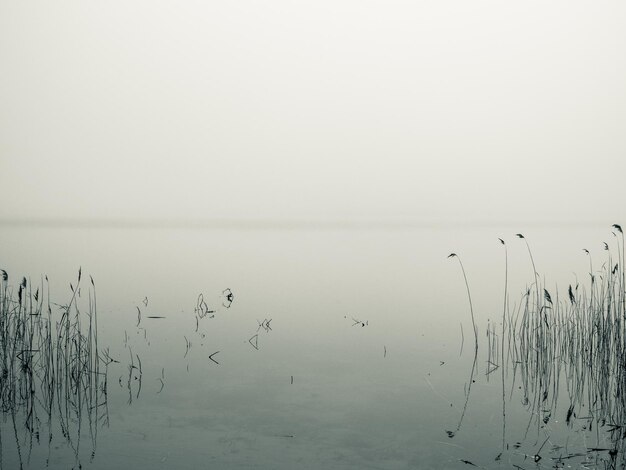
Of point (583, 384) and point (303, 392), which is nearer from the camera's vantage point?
point (583, 384)

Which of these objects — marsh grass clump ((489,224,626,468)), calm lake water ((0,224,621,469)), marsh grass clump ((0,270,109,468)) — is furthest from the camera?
marsh grass clump ((489,224,626,468))

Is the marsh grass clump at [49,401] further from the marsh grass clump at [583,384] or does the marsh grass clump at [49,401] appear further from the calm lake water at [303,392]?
the marsh grass clump at [583,384]

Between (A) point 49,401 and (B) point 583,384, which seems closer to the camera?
(A) point 49,401

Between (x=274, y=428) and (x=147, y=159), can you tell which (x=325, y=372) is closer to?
(x=274, y=428)

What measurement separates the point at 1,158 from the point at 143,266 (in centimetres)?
6636

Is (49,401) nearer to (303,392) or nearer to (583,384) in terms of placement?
(303,392)

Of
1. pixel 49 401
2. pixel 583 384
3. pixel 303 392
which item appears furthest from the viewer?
pixel 303 392

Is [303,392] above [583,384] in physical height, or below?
below

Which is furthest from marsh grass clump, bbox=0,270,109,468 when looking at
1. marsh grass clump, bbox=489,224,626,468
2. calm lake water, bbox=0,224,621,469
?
marsh grass clump, bbox=489,224,626,468

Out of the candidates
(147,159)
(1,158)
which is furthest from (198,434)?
(147,159)

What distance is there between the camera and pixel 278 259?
23.6m

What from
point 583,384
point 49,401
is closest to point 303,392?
point 49,401

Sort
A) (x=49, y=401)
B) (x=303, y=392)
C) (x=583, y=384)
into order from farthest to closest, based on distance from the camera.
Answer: (x=303, y=392)
(x=583, y=384)
(x=49, y=401)

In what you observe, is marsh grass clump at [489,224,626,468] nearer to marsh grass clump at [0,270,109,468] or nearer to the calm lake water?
the calm lake water
